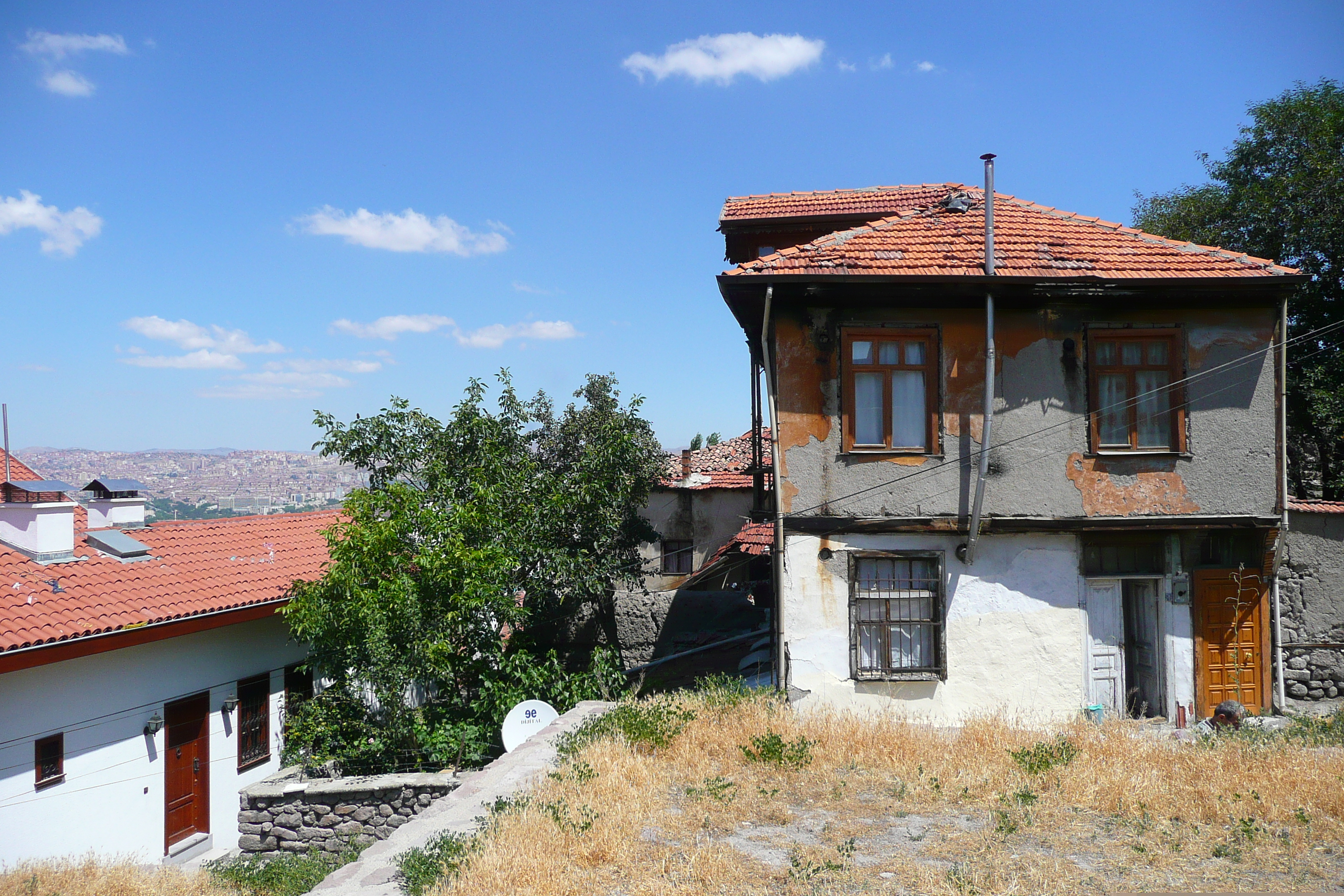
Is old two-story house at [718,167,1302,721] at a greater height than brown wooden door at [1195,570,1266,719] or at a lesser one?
greater

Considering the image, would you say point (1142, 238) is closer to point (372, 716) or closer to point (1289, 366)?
point (1289, 366)

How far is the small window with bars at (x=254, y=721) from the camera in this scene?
12.8 meters

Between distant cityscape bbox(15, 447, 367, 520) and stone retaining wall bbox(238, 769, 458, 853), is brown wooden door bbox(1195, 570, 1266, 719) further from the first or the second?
distant cityscape bbox(15, 447, 367, 520)

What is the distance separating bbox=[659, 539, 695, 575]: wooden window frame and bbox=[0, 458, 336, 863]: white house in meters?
10.1

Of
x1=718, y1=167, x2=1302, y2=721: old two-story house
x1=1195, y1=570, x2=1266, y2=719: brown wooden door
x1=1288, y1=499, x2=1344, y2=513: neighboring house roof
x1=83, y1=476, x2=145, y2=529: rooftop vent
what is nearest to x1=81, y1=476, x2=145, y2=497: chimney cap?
x1=83, y1=476, x2=145, y2=529: rooftop vent

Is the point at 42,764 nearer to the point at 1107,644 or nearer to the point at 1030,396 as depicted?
the point at 1030,396

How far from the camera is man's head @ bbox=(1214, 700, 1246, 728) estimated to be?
9.96m

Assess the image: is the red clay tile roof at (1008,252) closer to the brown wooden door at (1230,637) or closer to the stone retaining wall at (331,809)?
the brown wooden door at (1230,637)

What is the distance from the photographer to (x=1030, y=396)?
10.5 m

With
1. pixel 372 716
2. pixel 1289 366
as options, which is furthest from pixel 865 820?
pixel 1289 366

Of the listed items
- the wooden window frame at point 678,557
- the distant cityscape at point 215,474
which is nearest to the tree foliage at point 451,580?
the wooden window frame at point 678,557

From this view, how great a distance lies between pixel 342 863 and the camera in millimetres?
10188

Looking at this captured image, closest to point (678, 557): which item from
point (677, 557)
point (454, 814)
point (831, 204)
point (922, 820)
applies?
point (677, 557)

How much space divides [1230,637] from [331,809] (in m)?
11.9
